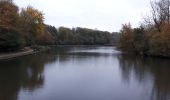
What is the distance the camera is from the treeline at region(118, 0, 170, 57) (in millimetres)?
44709

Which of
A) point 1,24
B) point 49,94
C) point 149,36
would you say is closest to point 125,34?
point 149,36

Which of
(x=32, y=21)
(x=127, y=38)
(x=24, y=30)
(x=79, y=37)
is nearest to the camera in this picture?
(x=24, y=30)

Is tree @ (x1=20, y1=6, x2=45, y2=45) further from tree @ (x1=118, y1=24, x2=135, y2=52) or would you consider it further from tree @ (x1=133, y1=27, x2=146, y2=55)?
tree @ (x1=133, y1=27, x2=146, y2=55)

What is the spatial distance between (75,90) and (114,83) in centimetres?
377

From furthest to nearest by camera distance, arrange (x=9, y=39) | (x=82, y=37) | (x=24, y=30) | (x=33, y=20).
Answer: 1. (x=82, y=37)
2. (x=33, y=20)
3. (x=24, y=30)
4. (x=9, y=39)

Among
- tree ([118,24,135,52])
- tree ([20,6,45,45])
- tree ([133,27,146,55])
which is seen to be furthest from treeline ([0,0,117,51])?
tree ([133,27,146,55])

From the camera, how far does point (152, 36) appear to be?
4803 cm

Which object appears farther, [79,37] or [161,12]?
[79,37]

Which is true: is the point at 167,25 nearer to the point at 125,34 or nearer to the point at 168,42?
the point at 168,42

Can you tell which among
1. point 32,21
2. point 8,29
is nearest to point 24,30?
point 32,21

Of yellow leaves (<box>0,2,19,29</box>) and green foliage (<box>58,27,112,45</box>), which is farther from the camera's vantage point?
green foliage (<box>58,27,112,45</box>)

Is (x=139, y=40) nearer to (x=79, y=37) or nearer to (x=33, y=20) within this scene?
(x=33, y=20)

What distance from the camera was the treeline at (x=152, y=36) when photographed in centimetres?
4471

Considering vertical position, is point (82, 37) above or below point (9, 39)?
above
